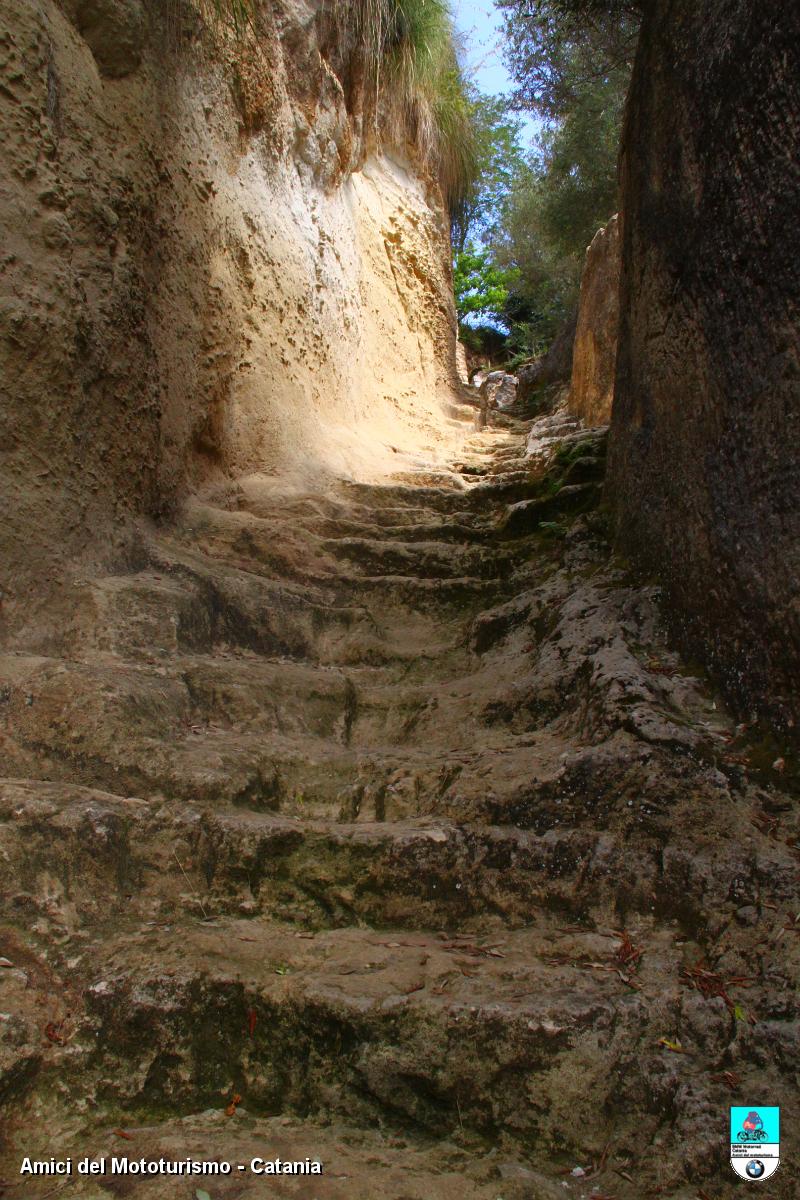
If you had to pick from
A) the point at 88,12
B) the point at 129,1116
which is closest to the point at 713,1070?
the point at 129,1116

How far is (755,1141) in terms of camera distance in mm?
1864

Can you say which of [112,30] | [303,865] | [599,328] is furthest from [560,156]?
[303,865]

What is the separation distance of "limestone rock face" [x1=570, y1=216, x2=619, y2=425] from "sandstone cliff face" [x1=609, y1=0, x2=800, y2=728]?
4.84 m

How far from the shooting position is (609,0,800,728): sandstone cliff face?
276cm

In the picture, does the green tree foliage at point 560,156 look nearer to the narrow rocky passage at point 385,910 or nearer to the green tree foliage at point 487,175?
the green tree foliage at point 487,175

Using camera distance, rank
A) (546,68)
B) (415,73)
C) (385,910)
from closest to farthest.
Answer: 1. (385,910)
2. (415,73)
3. (546,68)

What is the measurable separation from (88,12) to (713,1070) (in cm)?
463

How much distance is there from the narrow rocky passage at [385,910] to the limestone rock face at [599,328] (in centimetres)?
527

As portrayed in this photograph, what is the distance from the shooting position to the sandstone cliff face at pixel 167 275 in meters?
3.28

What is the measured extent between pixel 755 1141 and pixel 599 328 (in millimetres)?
8169

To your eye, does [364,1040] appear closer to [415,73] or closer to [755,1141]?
[755,1141]

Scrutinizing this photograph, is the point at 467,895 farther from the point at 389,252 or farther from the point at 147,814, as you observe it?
the point at 389,252

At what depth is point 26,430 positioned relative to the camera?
10.6ft

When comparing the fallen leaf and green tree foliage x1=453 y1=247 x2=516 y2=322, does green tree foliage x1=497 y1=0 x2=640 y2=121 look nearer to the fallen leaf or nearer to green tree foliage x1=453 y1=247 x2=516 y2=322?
green tree foliage x1=453 y1=247 x2=516 y2=322
